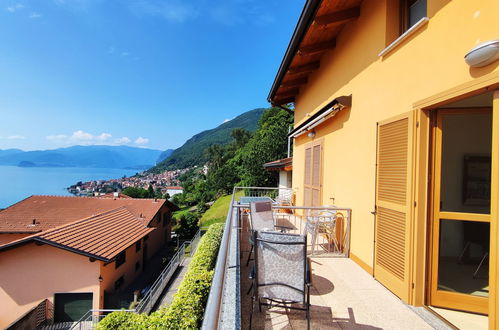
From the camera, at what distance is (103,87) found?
4919 cm

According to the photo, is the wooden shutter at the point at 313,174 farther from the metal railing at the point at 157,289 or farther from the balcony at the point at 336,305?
the metal railing at the point at 157,289

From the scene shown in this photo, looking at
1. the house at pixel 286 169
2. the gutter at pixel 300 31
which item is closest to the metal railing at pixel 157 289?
the house at pixel 286 169

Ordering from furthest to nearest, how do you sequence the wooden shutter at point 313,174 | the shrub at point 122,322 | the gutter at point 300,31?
the shrub at point 122,322 < the wooden shutter at point 313,174 < the gutter at point 300,31

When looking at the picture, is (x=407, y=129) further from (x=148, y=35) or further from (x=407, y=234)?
(x=148, y=35)

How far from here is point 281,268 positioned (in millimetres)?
2705

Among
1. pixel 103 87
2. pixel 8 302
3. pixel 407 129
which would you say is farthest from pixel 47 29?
pixel 407 129

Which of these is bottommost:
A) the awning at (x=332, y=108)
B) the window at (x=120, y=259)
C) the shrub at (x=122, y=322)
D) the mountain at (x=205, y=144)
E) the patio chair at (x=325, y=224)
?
the window at (x=120, y=259)

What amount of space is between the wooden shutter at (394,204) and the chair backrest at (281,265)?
175 cm

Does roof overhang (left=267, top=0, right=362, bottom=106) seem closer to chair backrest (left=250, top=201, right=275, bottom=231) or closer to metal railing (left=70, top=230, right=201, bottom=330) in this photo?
chair backrest (left=250, top=201, right=275, bottom=231)

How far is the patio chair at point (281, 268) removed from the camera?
263 cm

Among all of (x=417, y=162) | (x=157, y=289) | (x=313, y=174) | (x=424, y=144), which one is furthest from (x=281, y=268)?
(x=157, y=289)

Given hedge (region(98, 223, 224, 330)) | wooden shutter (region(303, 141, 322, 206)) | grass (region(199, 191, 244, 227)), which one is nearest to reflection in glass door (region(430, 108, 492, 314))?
wooden shutter (region(303, 141, 322, 206))

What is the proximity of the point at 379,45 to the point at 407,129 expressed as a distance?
1768mm

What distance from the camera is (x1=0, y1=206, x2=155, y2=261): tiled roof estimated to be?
11609 millimetres
